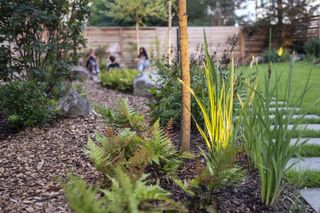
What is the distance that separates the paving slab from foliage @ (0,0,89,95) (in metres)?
3.70

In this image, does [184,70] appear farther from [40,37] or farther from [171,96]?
[40,37]

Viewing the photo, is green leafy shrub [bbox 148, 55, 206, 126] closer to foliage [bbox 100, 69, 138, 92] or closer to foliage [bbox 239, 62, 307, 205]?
foliage [bbox 239, 62, 307, 205]

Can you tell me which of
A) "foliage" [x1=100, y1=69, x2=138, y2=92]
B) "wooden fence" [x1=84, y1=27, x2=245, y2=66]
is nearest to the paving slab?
"foliage" [x1=100, y1=69, x2=138, y2=92]

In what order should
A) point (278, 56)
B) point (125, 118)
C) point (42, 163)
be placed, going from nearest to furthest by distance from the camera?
point (42, 163) < point (125, 118) < point (278, 56)

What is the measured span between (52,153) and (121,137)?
97 cm

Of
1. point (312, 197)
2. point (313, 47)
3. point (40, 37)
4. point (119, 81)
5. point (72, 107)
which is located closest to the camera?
point (312, 197)

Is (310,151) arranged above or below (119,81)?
below

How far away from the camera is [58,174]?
2.74 m

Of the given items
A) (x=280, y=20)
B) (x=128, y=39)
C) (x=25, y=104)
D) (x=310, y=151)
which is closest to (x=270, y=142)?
(x=310, y=151)

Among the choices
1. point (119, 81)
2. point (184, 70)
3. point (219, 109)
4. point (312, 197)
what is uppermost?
point (184, 70)

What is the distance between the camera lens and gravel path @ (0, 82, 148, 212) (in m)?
2.30

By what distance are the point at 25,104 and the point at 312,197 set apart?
2.99m

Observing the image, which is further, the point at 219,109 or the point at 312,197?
the point at 219,109

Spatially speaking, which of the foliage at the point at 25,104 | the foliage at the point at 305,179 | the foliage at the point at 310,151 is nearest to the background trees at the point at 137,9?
the foliage at the point at 25,104
